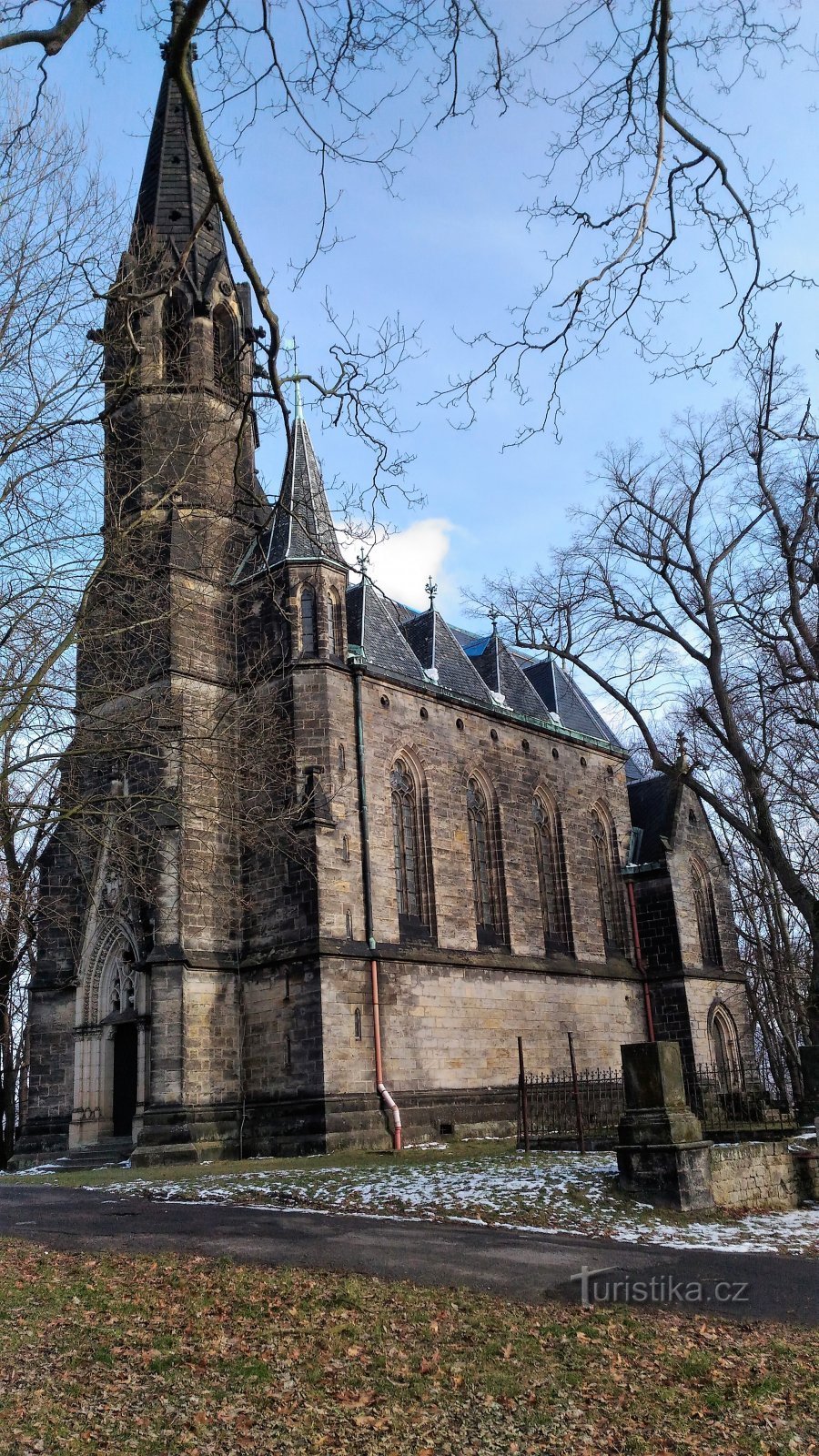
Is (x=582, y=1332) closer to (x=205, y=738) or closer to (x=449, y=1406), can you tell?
(x=449, y=1406)

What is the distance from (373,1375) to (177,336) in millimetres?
24356

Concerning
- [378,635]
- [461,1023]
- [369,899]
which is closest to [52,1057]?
[369,899]

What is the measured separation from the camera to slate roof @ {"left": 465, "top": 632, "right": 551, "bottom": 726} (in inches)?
1150

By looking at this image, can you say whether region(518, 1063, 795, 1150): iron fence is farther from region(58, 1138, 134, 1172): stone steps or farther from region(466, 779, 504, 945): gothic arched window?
region(58, 1138, 134, 1172): stone steps

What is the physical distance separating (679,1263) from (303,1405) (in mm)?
5083

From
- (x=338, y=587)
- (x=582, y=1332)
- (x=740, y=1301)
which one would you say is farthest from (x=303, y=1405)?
(x=338, y=587)

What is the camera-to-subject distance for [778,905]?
104ft

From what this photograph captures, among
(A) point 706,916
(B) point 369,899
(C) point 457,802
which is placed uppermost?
(C) point 457,802

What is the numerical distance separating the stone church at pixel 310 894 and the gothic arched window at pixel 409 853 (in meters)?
0.06

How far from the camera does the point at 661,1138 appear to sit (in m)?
13.1

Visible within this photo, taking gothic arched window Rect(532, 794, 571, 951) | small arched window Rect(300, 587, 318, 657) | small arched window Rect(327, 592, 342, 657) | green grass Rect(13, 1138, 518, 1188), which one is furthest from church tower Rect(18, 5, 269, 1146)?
gothic arched window Rect(532, 794, 571, 951)

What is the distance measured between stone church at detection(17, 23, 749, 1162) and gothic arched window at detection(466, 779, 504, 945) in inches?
2.7

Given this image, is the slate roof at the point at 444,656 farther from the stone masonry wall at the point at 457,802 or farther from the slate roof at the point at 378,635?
the slate roof at the point at 378,635
